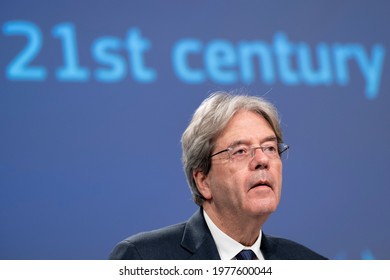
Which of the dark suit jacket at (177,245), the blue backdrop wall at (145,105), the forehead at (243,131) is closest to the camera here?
the dark suit jacket at (177,245)

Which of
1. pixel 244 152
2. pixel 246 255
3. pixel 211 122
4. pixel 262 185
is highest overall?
pixel 211 122

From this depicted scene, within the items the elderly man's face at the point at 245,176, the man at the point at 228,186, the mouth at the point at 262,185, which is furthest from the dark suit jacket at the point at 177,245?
the mouth at the point at 262,185

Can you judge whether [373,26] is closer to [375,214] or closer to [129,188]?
[375,214]

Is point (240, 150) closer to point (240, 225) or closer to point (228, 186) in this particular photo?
point (228, 186)

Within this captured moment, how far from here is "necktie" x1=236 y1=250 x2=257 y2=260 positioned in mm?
1958

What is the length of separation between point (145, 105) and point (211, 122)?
1.38 metres

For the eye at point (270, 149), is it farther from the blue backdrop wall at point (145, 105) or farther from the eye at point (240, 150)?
the blue backdrop wall at point (145, 105)

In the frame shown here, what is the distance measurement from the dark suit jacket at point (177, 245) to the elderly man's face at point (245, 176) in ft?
0.33

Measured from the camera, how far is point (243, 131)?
78.7 inches

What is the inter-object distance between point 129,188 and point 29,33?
39.0 inches

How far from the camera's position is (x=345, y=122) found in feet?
11.4

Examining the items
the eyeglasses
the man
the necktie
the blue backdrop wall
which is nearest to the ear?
Answer: the man

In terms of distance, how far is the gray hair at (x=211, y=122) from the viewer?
2.01 meters

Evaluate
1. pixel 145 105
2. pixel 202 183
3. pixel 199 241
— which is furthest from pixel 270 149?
pixel 145 105
